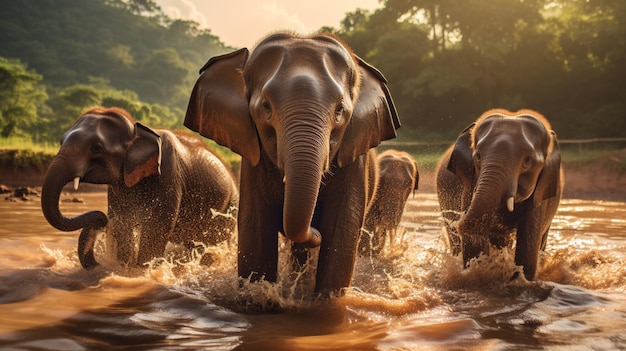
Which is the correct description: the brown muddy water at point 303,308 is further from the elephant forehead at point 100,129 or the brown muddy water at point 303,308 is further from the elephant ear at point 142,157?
the elephant forehead at point 100,129

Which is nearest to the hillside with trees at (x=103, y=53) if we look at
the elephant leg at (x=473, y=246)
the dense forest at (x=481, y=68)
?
the dense forest at (x=481, y=68)

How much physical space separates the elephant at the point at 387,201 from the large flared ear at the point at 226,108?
4.15 metres

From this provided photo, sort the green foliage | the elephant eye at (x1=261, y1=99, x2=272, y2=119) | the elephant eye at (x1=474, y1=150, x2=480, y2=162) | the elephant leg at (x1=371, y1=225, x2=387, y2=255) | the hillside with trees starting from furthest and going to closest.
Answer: the hillside with trees
the green foliage
the elephant leg at (x1=371, y1=225, x2=387, y2=255)
the elephant eye at (x1=474, y1=150, x2=480, y2=162)
the elephant eye at (x1=261, y1=99, x2=272, y2=119)

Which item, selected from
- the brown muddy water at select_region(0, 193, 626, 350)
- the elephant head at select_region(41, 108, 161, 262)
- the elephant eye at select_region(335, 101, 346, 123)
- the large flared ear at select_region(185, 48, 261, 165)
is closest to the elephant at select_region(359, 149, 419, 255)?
the brown muddy water at select_region(0, 193, 626, 350)

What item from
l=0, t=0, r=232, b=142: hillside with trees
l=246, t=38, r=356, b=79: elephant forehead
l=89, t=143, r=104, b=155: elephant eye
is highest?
l=0, t=0, r=232, b=142: hillside with trees

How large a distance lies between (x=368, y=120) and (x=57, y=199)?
2.90m

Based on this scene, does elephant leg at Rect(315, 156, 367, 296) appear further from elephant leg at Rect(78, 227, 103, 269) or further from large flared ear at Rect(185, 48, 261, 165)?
elephant leg at Rect(78, 227, 103, 269)

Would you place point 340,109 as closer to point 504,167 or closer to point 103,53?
point 504,167

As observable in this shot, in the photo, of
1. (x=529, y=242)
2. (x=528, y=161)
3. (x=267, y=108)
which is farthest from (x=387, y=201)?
(x=267, y=108)

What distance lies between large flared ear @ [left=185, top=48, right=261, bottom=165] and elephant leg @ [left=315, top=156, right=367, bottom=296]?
0.68 meters

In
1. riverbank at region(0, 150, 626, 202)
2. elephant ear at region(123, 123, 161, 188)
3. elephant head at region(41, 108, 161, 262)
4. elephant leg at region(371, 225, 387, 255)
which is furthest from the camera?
riverbank at region(0, 150, 626, 202)

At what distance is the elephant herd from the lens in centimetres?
439

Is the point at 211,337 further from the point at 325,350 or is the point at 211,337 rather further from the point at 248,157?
the point at 248,157

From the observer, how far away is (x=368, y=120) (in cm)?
510
